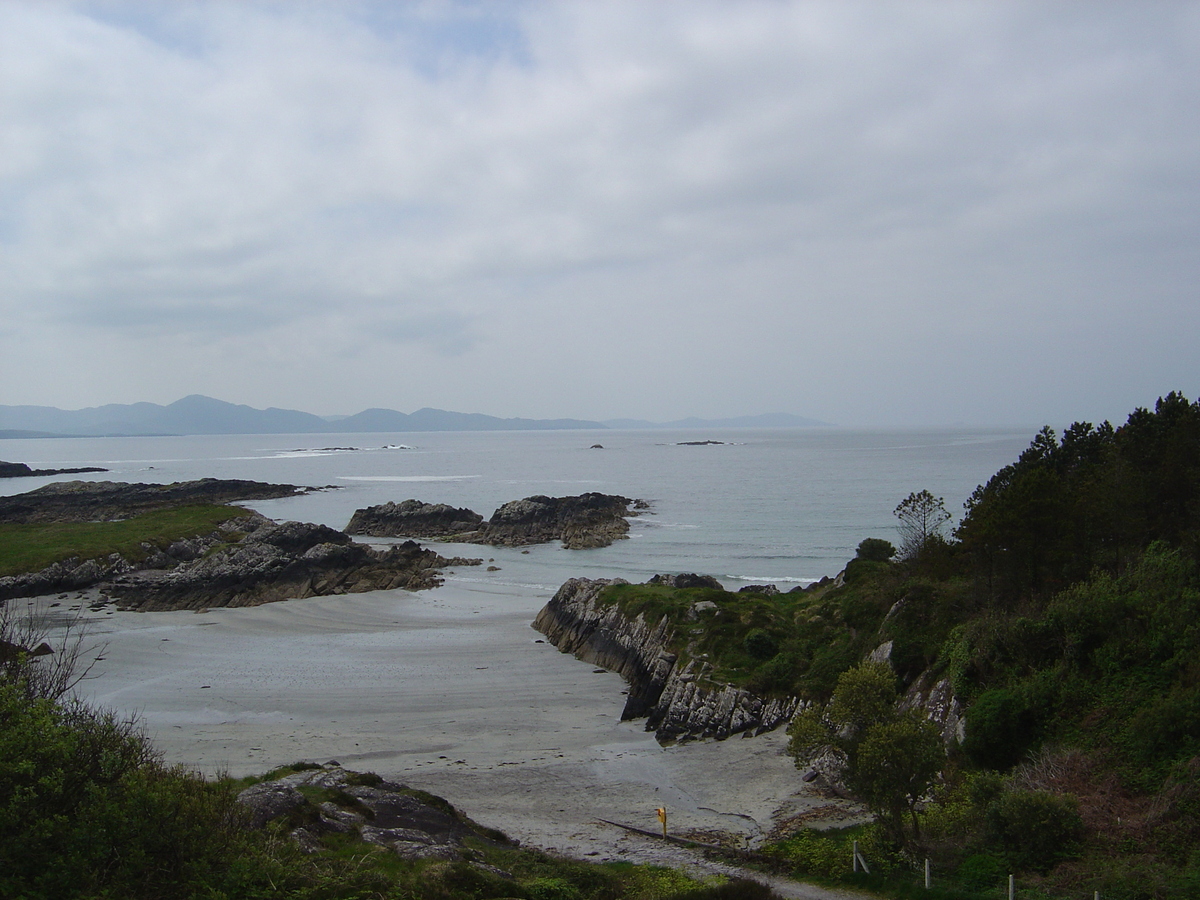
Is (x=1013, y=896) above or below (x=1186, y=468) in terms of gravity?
below

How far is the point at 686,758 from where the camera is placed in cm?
2652

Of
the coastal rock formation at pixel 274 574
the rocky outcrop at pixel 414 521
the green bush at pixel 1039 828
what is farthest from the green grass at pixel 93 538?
the green bush at pixel 1039 828

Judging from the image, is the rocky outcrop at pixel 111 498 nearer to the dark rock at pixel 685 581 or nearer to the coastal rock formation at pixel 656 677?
the coastal rock formation at pixel 656 677

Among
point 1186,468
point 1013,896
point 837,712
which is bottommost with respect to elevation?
point 1013,896

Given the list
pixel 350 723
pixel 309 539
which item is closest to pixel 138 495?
pixel 309 539

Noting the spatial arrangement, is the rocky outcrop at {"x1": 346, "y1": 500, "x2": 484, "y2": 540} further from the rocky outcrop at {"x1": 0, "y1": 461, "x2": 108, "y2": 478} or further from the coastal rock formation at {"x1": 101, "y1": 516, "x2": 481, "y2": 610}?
the rocky outcrop at {"x1": 0, "y1": 461, "x2": 108, "y2": 478}

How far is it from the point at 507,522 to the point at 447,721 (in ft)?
188

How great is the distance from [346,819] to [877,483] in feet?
399

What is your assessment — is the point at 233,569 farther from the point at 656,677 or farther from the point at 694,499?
the point at 694,499

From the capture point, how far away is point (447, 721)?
3117cm

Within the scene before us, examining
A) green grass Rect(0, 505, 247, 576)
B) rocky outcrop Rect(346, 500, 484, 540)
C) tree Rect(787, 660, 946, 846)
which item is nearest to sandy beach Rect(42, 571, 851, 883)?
tree Rect(787, 660, 946, 846)

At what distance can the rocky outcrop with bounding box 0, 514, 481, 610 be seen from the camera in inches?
2095

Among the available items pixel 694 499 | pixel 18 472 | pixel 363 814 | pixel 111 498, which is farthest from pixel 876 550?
pixel 18 472

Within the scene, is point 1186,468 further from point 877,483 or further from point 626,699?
point 877,483
